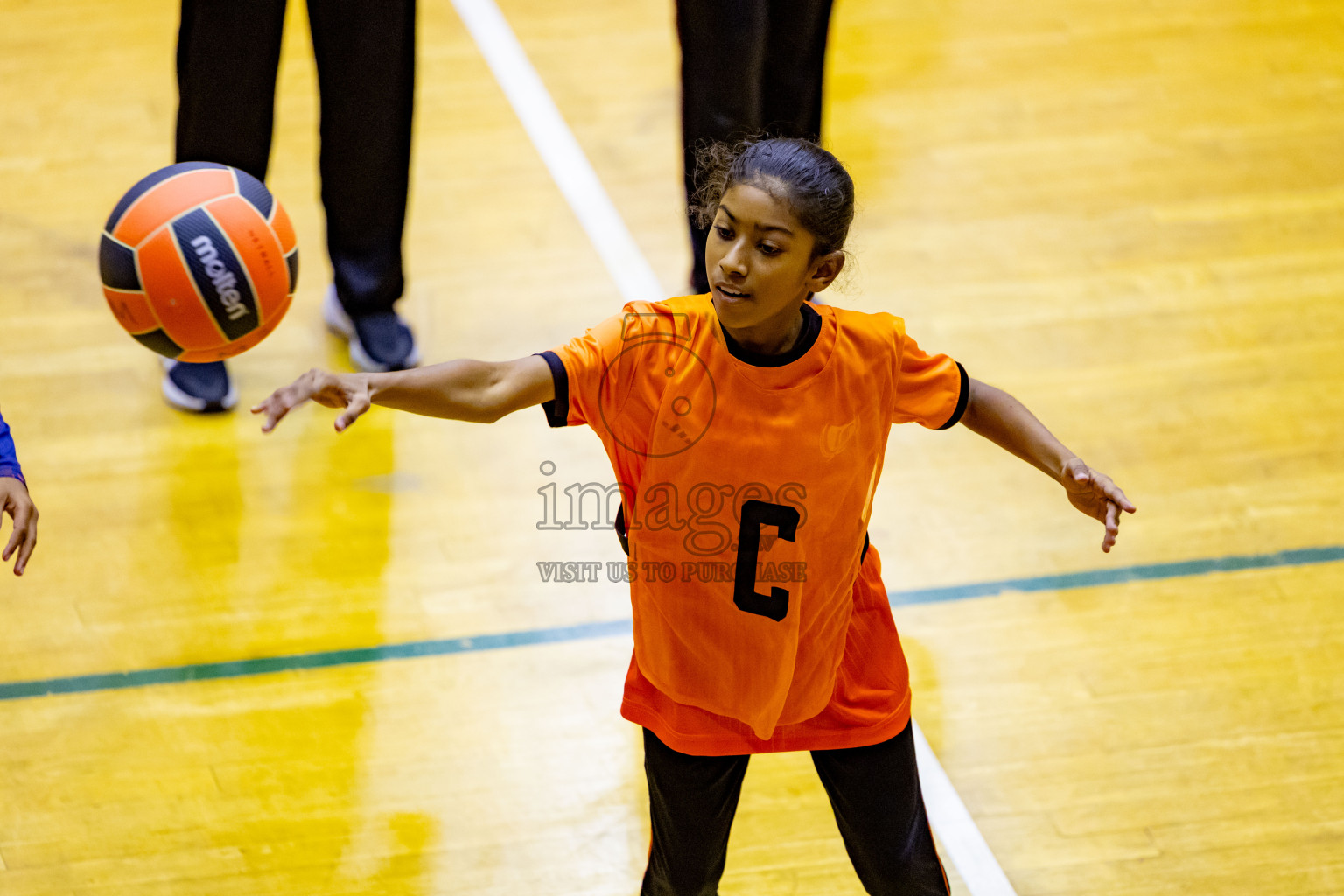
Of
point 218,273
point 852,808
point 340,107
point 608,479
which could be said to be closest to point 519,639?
point 608,479

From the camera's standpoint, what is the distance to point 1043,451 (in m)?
2.28

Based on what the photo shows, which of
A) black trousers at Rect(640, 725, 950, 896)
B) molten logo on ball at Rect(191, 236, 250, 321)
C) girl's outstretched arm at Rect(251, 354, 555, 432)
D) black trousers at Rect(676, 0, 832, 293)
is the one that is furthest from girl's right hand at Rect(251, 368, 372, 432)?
black trousers at Rect(676, 0, 832, 293)

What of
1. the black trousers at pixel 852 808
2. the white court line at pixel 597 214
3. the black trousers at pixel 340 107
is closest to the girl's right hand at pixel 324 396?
the black trousers at pixel 852 808

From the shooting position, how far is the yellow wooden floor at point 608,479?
116 inches

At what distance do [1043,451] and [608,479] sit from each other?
5.61 ft

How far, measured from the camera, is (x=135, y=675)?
3.21m

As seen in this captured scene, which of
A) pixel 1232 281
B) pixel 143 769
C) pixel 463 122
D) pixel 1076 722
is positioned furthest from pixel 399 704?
pixel 1232 281

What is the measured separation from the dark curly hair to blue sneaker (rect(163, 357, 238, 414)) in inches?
84.4

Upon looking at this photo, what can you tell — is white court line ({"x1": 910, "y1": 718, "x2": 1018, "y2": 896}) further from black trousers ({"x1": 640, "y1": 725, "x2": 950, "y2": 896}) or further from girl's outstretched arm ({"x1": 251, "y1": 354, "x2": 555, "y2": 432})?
girl's outstretched arm ({"x1": 251, "y1": 354, "x2": 555, "y2": 432})

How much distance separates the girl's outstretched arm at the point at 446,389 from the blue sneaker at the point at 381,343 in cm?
194

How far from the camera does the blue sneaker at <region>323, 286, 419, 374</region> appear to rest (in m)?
4.02

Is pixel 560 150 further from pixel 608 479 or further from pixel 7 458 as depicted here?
pixel 7 458

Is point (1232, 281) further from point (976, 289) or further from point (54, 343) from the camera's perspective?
point (54, 343)

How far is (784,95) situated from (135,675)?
239 centimetres
